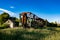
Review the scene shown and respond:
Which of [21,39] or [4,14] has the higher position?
[4,14]

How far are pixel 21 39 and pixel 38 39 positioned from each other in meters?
0.82

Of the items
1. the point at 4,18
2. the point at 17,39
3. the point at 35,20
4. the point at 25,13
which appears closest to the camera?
the point at 17,39

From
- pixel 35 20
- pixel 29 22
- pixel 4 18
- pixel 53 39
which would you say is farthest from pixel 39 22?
pixel 4 18

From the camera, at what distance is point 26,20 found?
76.5ft

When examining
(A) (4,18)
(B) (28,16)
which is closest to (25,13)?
(B) (28,16)

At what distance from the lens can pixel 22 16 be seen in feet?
76.5

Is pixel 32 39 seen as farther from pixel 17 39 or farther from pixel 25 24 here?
pixel 25 24

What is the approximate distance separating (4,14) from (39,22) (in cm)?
2715

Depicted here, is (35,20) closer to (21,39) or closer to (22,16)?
(22,16)

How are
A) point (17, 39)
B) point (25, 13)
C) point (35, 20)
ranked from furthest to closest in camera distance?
point (35, 20) < point (25, 13) < point (17, 39)

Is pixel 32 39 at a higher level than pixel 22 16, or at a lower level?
lower

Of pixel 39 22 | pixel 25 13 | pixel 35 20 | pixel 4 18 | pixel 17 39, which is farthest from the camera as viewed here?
pixel 4 18

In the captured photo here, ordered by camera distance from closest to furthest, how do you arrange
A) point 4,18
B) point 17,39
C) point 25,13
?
1. point 17,39
2. point 25,13
3. point 4,18

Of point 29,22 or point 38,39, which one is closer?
point 38,39
